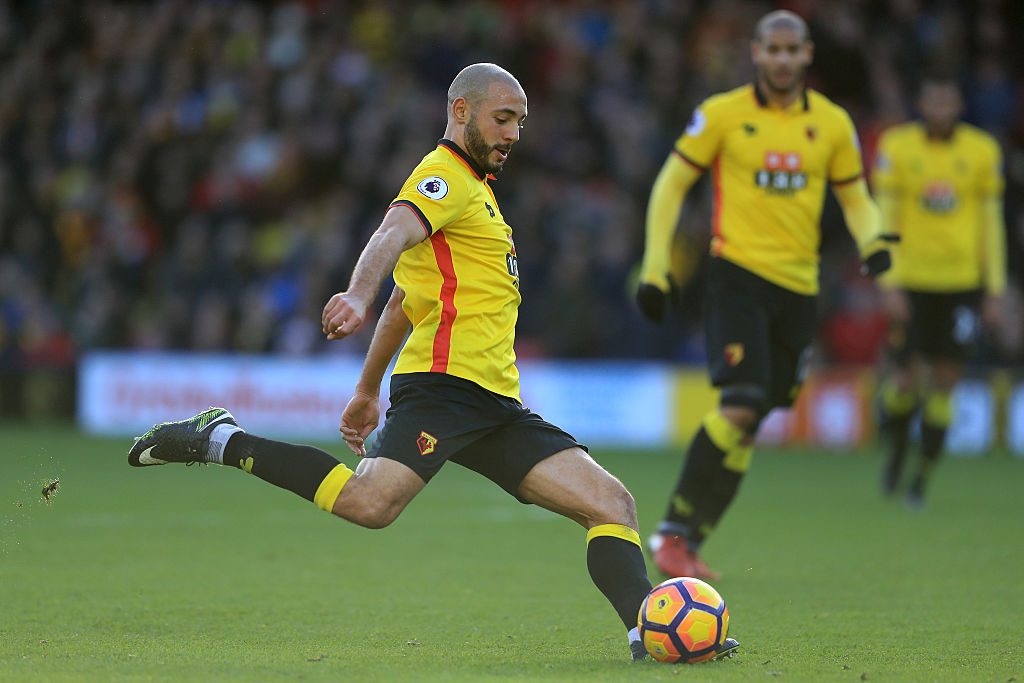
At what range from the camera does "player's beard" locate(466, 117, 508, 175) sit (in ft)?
17.1

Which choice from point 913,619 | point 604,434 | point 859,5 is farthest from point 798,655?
point 859,5

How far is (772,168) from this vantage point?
7543 millimetres

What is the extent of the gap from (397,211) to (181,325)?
44.8ft

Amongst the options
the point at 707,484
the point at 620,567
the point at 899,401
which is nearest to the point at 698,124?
the point at 707,484

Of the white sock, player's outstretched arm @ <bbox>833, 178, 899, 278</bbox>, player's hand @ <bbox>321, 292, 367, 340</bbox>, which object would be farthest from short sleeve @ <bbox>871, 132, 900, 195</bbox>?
player's hand @ <bbox>321, 292, 367, 340</bbox>

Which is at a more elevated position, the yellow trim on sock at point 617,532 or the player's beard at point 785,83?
the player's beard at point 785,83

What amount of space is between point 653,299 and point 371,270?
257 centimetres

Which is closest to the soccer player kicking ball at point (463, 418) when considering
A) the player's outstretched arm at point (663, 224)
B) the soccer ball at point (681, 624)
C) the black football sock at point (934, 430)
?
the soccer ball at point (681, 624)

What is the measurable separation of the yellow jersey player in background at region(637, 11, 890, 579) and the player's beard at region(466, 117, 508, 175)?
7.25 feet

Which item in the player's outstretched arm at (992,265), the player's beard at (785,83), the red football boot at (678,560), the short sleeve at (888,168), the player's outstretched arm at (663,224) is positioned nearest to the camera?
the red football boot at (678,560)

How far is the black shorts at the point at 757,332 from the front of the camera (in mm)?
7363

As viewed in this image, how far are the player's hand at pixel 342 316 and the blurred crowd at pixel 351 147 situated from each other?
11.7m

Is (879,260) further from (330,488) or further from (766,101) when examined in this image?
(330,488)

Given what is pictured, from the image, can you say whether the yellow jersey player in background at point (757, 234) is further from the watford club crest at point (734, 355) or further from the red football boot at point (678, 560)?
the red football boot at point (678, 560)
